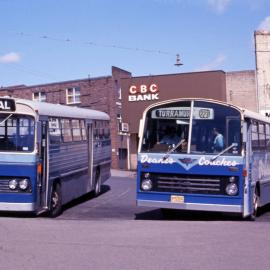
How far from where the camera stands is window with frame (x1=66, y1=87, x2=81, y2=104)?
4606 cm

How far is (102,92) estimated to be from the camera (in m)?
44.6

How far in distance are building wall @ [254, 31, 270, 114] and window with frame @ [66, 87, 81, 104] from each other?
14.5m

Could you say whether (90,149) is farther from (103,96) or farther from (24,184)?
(103,96)

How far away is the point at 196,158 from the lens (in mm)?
12391

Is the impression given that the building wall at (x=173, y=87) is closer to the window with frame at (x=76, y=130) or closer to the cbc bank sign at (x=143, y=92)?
the cbc bank sign at (x=143, y=92)

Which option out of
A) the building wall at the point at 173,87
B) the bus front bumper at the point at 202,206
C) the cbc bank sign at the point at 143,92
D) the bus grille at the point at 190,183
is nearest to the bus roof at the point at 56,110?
the bus grille at the point at 190,183

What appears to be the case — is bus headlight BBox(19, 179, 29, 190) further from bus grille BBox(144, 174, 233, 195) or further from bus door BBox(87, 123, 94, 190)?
bus door BBox(87, 123, 94, 190)

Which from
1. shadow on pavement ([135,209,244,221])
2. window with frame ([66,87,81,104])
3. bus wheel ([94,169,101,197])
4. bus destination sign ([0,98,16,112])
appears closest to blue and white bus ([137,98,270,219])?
shadow on pavement ([135,209,244,221])

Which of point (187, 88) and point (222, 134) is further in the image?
point (187, 88)

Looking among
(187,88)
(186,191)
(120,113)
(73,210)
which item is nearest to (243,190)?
(186,191)

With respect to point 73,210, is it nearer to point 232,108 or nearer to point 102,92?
point 232,108

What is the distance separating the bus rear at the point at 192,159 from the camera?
485 inches

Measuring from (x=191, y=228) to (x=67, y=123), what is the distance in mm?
5379

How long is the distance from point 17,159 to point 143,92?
27.8 metres
